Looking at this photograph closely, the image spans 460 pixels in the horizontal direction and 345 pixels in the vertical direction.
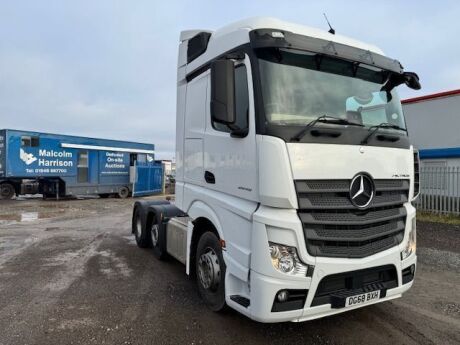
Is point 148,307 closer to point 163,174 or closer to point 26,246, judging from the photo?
point 26,246

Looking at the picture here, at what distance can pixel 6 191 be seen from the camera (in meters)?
18.5

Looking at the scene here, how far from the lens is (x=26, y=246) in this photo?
26.4ft

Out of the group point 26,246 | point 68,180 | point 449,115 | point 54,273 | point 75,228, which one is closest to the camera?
point 54,273

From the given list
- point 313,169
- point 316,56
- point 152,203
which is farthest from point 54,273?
point 316,56

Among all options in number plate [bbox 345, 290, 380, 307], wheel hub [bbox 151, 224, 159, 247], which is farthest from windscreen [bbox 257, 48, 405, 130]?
wheel hub [bbox 151, 224, 159, 247]

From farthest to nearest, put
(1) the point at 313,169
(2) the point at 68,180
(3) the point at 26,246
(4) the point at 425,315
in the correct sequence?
(2) the point at 68,180 → (3) the point at 26,246 → (4) the point at 425,315 → (1) the point at 313,169

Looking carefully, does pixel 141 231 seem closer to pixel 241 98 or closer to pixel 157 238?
pixel 157 238

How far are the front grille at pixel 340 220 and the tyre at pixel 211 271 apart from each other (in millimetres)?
1154

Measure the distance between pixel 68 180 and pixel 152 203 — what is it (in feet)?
45.0

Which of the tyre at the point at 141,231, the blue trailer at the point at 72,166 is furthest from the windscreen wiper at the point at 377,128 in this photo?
the blue trailer at the point at 72,166

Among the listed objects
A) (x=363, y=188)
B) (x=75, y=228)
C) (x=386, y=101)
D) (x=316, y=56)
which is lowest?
(x=75, y=228)

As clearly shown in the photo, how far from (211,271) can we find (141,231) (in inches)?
145

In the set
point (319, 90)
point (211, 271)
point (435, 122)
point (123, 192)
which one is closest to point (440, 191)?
point (435, 122)

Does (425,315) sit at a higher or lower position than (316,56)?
lower
